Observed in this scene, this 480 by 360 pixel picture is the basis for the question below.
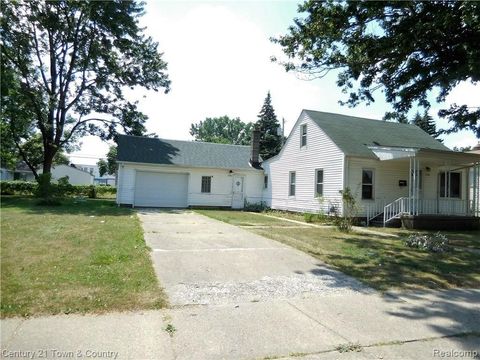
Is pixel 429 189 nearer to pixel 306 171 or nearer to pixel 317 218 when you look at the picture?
pixel 306 171

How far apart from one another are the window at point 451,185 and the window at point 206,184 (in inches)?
540

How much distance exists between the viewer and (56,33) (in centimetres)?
2716

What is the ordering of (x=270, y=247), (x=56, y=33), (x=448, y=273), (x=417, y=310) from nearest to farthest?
(x=417, y=310) < (x=448, y=273) < (x=270, y=247) < (x=56, y=33)

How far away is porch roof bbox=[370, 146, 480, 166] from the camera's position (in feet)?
49.0

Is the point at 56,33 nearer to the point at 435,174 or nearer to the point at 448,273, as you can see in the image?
the point at 435,174

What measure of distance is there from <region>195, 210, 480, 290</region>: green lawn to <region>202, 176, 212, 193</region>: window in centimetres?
1296

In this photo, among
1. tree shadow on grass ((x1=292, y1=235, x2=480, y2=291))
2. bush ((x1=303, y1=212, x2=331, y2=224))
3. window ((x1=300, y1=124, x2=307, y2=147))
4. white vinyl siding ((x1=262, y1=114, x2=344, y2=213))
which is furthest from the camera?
window ((x1=300, y1=124, x2=307, y2=147))

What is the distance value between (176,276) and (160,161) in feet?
58.7

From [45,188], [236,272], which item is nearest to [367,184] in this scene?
[236,272]

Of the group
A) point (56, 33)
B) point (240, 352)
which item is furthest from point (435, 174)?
point (56, 33)

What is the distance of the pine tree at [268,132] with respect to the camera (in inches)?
1726

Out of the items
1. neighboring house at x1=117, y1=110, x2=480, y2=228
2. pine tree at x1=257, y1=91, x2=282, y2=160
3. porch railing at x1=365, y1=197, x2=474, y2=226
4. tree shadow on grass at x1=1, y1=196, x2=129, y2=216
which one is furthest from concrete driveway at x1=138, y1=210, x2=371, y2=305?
pine tree at x1=257, y1=91, x2=282, y2=160

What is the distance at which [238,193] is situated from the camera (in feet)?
82.6

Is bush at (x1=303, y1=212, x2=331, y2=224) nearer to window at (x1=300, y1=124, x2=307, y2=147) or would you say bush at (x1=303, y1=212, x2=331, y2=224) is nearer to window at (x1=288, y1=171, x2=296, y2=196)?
window at (x1=288, y1=171, x2=296, y2=196)
